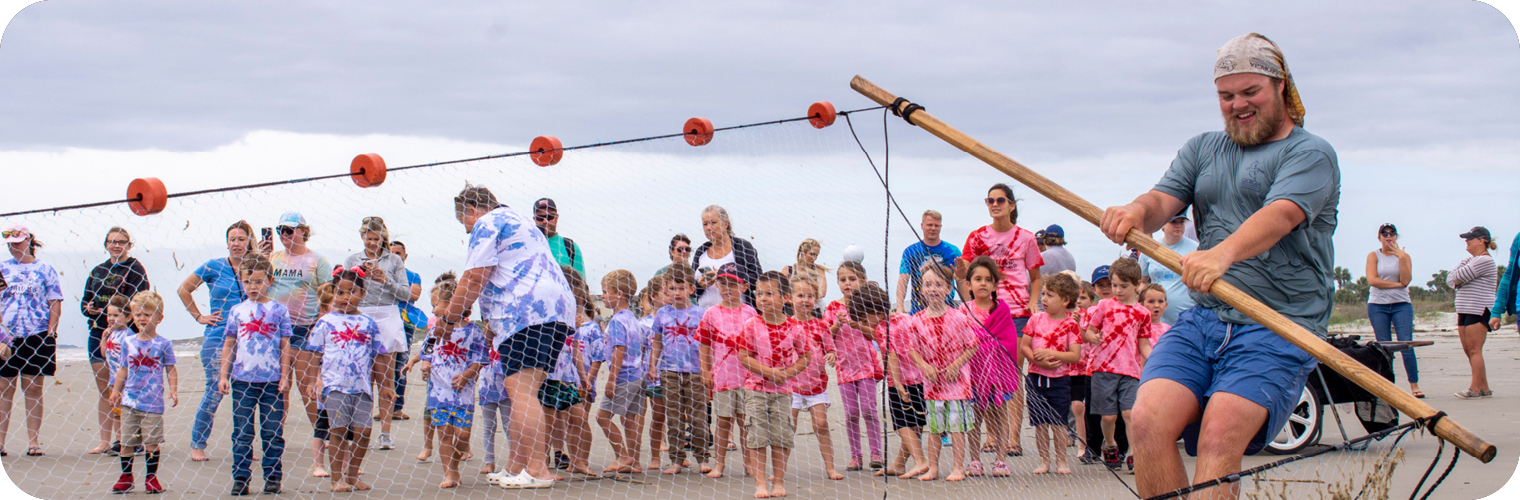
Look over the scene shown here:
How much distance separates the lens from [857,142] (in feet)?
14.9

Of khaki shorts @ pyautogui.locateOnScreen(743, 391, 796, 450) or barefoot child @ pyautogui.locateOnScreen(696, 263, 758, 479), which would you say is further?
barefoot child @ pyautogui.locateOnScreen(696, 263, 758, 479)

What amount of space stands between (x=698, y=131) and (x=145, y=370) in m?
3.21

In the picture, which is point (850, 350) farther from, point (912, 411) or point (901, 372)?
point (912, 411)

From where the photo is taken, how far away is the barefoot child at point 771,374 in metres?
5.28

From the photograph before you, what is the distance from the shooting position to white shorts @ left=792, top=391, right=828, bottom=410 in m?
5.62

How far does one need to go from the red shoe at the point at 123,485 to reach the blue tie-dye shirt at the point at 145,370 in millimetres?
343

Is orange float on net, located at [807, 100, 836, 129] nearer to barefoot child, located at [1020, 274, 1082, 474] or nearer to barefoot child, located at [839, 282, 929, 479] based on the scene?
barefoot child, located at [839, 282, 929, 479]

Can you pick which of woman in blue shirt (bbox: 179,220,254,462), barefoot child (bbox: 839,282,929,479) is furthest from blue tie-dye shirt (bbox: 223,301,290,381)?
barefoot child (bbox: 839,282,929,479)

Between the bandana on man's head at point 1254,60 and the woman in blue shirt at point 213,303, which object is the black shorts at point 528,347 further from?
the bandana on man's head at point 1254,60

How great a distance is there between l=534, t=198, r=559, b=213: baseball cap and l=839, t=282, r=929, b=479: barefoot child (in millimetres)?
1887

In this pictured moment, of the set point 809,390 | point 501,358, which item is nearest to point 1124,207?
point 809,390

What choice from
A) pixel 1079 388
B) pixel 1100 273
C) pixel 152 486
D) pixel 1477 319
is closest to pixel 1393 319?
pixel 1477 319

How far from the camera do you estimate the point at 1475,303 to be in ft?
27.7

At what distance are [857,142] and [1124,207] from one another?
5.49 ft
